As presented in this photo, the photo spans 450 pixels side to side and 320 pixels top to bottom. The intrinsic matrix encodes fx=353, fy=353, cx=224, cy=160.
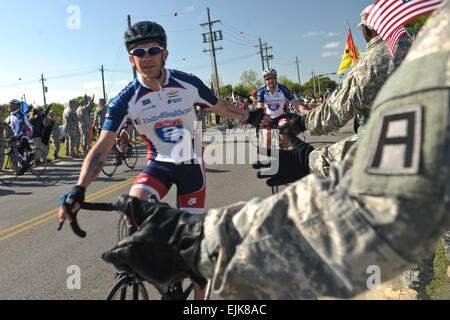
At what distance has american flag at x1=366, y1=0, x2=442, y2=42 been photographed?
2.56 meters

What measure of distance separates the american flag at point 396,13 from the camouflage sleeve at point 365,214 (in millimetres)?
1956

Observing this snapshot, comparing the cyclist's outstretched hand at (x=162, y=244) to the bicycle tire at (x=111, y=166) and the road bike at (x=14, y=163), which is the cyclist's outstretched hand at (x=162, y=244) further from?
the road bike at (x=14, y=163)

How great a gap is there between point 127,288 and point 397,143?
2053mm

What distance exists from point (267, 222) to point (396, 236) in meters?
0.32

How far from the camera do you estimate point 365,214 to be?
0.83m

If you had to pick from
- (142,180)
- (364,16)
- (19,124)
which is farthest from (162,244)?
(19,124)

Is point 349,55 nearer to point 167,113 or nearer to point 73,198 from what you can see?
point 167,113

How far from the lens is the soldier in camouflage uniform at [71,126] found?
14836 millimetres

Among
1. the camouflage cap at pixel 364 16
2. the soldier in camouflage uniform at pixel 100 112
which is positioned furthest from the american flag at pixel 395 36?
the soldier in camouflage uniform at pixel 100 112

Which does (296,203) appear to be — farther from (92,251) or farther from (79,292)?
(92,251)

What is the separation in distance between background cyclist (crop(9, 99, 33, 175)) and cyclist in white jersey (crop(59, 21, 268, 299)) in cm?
996

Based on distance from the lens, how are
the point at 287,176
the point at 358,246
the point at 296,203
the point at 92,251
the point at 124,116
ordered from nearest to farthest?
the point at 358,246 < the point at 296,203 < the point at 287,176 < the point at 124,116 < the point at 92,251

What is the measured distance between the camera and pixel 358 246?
2.77 feet

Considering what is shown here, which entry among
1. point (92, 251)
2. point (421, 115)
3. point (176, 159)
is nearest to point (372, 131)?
point (421, 115)
